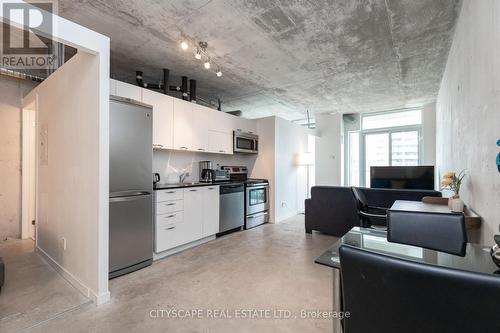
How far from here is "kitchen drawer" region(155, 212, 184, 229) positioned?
3.06 m

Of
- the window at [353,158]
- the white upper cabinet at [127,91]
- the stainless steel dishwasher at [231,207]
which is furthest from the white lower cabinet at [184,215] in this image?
the window at [353,158]

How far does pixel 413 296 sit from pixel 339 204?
11.5ft

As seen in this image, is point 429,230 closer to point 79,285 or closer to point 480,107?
point 480,107

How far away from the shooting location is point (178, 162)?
13.8ft

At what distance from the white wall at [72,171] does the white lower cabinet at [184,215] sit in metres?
0.88

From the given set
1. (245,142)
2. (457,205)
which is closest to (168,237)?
(245,142)

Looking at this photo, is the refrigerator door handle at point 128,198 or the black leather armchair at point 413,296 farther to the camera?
the refrigerator door handle at point 128,198

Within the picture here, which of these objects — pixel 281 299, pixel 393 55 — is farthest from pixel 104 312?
pixel 393 55

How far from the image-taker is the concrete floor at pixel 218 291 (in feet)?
5.84

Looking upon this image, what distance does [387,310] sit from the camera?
0.68 metres

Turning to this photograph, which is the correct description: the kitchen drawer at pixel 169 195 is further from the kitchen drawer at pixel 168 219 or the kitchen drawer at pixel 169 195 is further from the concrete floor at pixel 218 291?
the concrete floor at pixel 218 291

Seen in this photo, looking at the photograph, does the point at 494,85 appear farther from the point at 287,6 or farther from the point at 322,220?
the point at 322,220

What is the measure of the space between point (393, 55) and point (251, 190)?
3.16 m

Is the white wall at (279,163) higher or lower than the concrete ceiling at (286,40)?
lower
